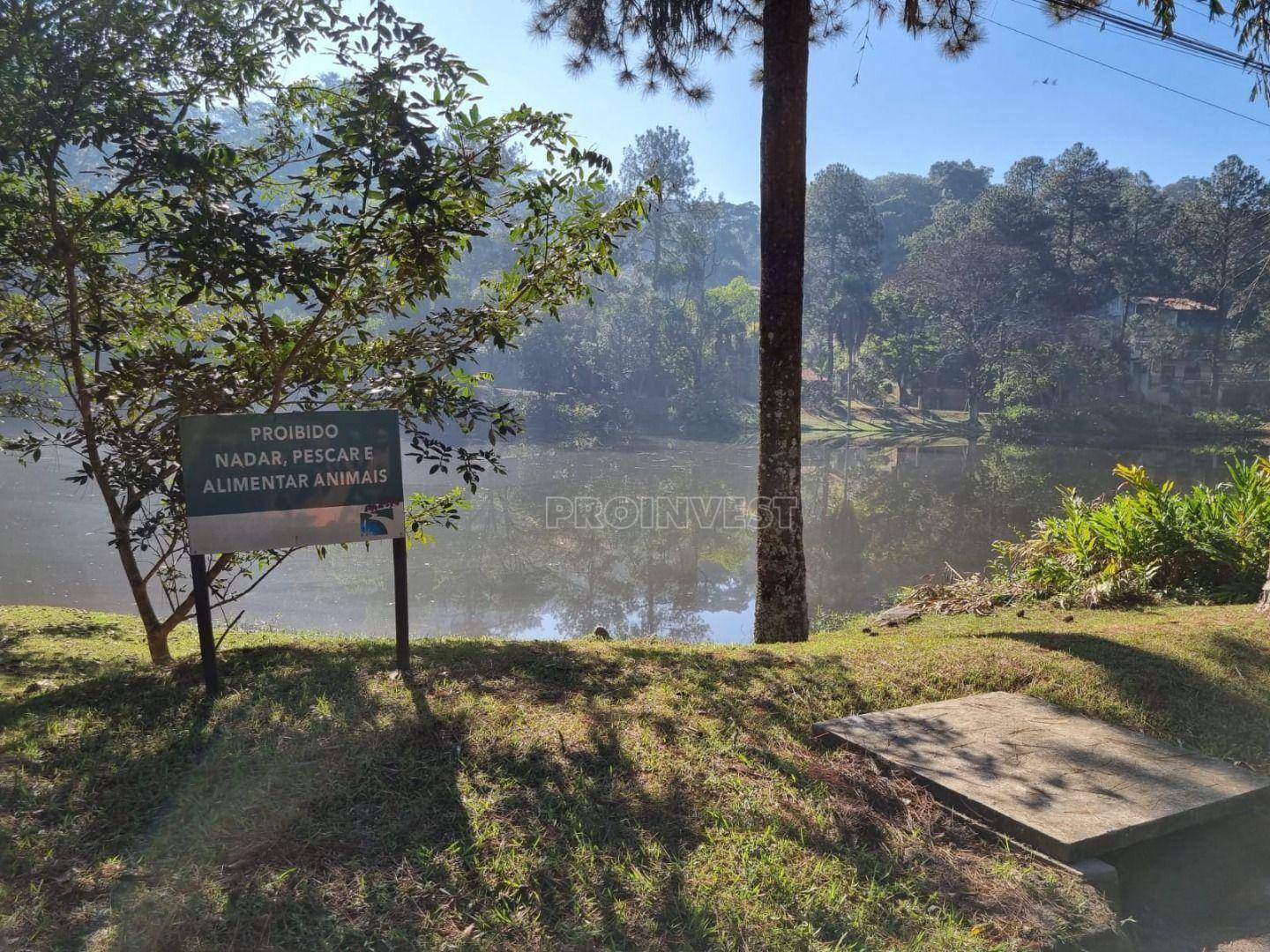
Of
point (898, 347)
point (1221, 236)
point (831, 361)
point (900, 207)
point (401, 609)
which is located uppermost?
point (900, 207)

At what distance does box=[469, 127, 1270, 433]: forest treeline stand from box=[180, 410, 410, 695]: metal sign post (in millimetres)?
35084

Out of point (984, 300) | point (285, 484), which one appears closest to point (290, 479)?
point (285, 484)

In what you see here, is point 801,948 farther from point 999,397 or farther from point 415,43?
point 999,397

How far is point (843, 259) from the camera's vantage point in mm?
44531

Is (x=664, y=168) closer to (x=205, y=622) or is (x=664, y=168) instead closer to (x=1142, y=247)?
(x=1142, y=247)

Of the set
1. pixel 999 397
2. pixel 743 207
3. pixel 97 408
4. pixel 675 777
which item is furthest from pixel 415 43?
pixel 743 207

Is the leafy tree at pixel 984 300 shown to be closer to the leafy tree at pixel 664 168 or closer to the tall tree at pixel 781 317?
the leafy tree at pixel 664 168

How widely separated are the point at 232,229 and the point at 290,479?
1.23m

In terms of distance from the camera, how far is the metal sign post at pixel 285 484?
3441 millimetres

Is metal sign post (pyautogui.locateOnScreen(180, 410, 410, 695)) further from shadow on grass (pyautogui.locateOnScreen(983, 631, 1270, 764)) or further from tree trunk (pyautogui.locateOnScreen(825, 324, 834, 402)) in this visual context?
tree trunk (pyautogui.locateOnScreen(825, 324, 834, 402))

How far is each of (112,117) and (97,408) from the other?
152 cm

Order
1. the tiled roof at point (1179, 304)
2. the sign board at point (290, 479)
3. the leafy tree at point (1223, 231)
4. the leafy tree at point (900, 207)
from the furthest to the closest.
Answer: the leafy tree at point (900, 207), the tiled roof at point (1179, 304), the leafy tree at point (1223, 231), the sign board at point (290, 479)

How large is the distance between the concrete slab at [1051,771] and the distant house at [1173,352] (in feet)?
131

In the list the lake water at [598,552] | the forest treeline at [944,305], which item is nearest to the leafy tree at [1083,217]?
the forest treeline at [944,305]
